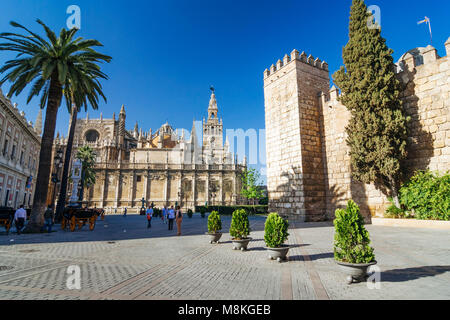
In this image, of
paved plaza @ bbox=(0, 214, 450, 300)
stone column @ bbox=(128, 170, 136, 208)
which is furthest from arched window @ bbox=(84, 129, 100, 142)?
paved plaza @ bbox=(0, 214, 450, 300)

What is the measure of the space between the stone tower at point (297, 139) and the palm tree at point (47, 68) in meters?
13.3

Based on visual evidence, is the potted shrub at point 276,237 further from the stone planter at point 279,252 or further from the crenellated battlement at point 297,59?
the crenellated battlement at point 297,59

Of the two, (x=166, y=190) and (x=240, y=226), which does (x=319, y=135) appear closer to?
(x=240, y=226)

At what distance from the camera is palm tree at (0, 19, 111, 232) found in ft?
44.5

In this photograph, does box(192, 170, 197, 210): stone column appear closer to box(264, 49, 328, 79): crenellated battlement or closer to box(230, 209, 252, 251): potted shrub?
box(264, 49, 328, 79): crenellated battlement

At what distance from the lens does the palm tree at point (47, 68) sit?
44.5 feet

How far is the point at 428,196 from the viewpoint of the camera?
1140 centimetres

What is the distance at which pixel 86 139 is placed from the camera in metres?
63.2

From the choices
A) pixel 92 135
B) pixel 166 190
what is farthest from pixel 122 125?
pixel 166 190

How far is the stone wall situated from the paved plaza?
6.81 meters

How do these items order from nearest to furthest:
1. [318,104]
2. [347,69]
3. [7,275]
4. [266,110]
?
[7,275]
[347,69]
[318,104]
[266,110]
